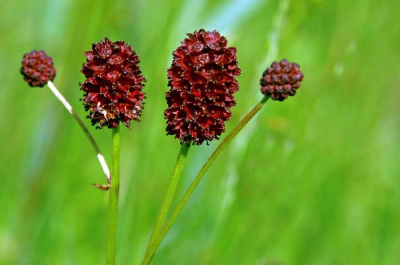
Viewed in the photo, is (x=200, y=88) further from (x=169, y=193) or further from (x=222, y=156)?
(x=222, y=156)

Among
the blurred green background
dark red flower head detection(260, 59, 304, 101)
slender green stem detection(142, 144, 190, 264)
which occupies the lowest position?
slender green stem detection(142, 144, 190, 264)

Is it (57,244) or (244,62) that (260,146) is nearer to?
(57,244)

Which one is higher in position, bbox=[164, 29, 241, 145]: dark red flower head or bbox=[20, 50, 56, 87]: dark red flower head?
bbox=[164, 29, 241, 145]: dark red flower head

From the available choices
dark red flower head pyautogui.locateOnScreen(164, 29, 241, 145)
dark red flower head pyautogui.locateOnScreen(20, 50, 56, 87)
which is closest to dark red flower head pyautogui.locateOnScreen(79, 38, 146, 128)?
dark red flower head pyautogui.locateOnScreen(164, 29, 241, 145)

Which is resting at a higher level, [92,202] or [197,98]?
[92,202]

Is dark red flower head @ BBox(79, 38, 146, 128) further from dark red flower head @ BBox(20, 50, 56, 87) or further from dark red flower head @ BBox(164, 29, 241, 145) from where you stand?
dark red flower head @ BBox(20, 50, 56, 87)

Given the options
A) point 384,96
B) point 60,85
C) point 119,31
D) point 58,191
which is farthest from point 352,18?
point 58,191

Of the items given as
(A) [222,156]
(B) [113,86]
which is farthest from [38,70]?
(A) [222,156]
